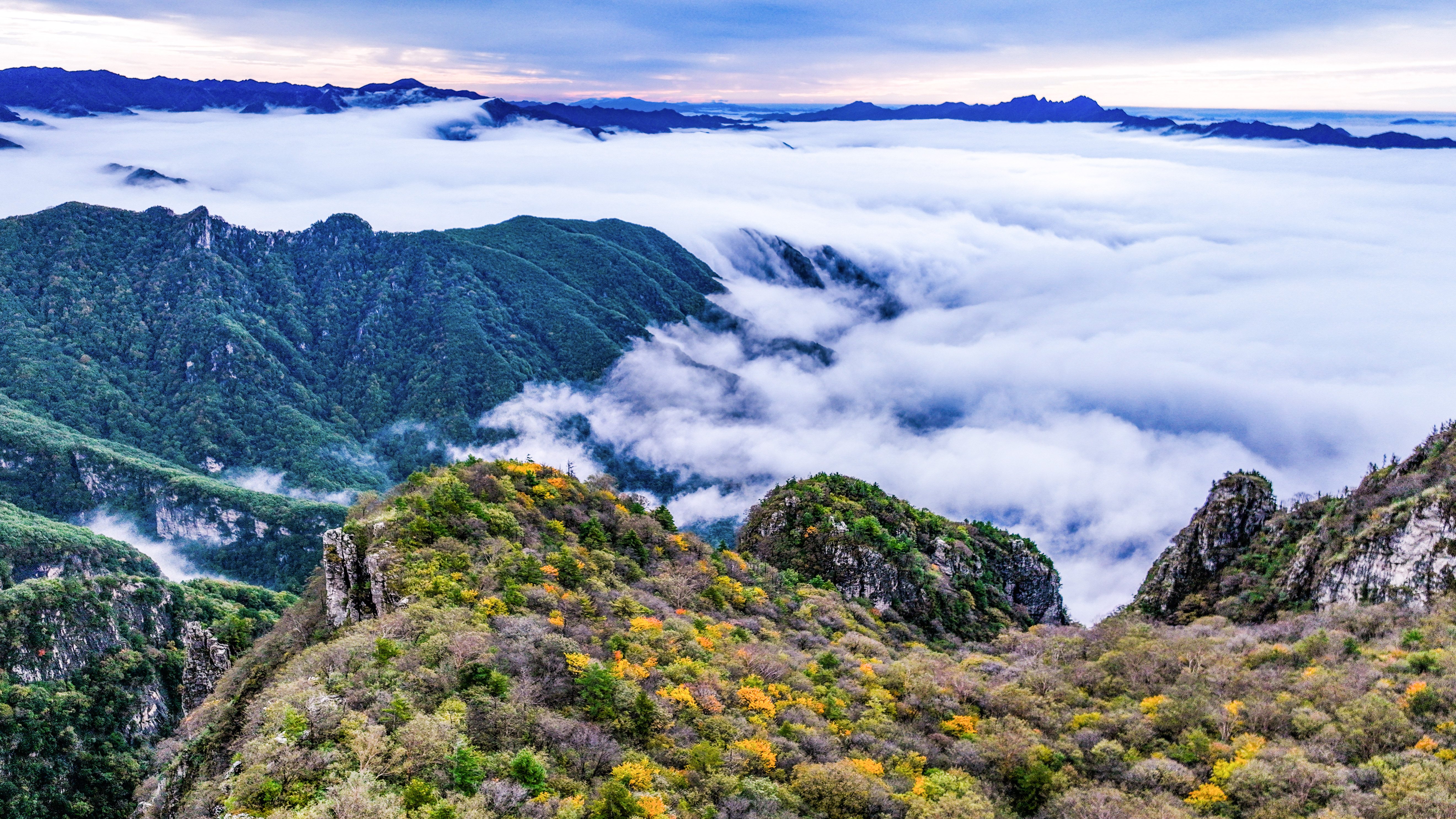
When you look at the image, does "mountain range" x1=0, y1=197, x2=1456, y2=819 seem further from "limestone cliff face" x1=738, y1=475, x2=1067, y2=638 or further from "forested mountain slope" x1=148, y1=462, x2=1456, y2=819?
"limestone cliff face" x1=738, y1=475, x2=1067, y2=638

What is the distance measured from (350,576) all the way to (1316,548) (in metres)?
72.8

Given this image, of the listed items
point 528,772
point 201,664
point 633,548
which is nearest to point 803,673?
point 633,548

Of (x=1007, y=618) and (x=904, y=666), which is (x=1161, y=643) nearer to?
(x=904, y=666)

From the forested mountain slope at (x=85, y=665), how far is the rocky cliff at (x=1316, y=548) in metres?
102

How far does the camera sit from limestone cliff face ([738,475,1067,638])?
249 feet

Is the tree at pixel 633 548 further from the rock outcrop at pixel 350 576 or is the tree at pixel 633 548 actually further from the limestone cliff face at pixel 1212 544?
the limestone cliff face at pixel 1212 544

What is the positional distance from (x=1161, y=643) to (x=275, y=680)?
50351 millimetres

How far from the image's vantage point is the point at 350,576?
46.1 meters

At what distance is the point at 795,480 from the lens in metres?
92.2

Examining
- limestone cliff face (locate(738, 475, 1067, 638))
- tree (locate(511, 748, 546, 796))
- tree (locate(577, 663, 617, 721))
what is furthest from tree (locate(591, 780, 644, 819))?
limestone cliff face (locate(738, 475, 1067, 638))

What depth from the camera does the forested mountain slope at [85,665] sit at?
117000mm

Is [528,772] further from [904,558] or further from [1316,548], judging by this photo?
[1316,548]

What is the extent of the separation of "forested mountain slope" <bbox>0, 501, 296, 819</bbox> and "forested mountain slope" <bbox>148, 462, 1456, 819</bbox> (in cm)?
5958

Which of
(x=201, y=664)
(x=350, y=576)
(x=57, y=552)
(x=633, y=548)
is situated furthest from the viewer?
(x=57, y=552)
